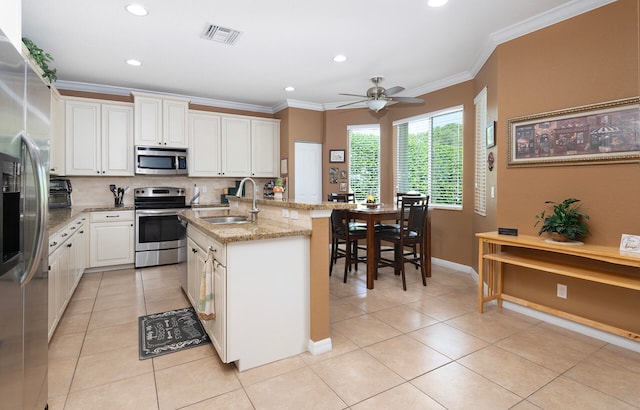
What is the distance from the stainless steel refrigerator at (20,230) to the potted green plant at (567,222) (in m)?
3.38

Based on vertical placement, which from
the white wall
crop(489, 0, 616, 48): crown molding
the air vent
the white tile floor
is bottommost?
the white tile floor

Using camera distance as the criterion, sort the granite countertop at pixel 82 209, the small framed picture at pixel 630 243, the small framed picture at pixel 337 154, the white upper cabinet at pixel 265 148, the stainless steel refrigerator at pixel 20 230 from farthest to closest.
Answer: the small framed picture at pixel 337 154 < the white upper cabinet at pixel 265 148 < the granite countertop at pixel 82 209 < the small framed picture at pixel 630 243 < the stainless steel refrigerator at pixel 20 230

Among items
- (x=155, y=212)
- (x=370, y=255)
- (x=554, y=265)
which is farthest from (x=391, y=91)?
(x=155, y=212)

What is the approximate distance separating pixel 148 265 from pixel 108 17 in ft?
10.6

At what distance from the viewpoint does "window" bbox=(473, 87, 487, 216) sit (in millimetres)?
3893

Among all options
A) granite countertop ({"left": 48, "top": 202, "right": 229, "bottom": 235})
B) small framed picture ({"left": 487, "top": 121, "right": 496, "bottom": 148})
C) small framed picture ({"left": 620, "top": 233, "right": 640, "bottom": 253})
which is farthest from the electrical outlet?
granite countertop ({"left": 48, "top": 202, "right": 229, "bottom": 235})

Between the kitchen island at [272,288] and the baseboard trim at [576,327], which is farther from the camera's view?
the baseboard trim at [576,327]

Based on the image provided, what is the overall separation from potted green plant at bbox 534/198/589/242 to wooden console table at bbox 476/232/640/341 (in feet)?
0.41

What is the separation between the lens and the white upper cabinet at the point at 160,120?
486 centimetres

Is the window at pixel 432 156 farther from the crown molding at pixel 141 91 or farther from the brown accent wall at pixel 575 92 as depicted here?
the crown molding at pixel 141 91

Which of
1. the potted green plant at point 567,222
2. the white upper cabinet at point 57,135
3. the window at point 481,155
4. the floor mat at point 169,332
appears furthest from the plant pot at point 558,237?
the white upper cabinet at point 57,135

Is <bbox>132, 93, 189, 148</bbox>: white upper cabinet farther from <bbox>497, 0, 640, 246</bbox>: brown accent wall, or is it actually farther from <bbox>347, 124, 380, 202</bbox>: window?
<bbox>497, 0, 640, 246</bbox>: brown accent wall

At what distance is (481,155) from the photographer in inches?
161

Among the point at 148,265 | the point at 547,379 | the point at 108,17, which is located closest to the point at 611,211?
the point at 547,379
